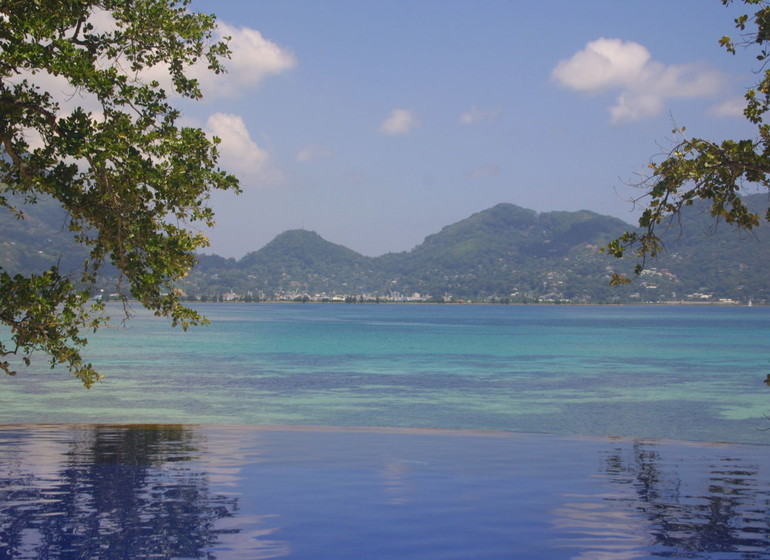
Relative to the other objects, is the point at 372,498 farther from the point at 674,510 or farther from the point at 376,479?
the point at 674,510

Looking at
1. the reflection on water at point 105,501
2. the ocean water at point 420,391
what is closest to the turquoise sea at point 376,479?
the reflection on water at point 105,501

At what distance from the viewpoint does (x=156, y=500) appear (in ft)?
39.2

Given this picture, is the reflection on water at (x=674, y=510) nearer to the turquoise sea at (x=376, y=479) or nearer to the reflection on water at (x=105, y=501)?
the turquoise sea at (x=376, y=479)

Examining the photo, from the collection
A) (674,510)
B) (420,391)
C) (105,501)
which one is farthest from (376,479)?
(420,391)

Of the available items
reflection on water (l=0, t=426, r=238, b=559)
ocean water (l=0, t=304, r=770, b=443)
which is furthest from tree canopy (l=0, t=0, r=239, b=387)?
ocean water (l=0, t=304, r=770, b=443)

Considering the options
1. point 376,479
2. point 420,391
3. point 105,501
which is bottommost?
point 420,391

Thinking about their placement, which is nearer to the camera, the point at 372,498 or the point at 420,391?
the point at 372,498

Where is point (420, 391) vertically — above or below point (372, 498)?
below

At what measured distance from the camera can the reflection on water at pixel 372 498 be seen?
9875 millimetres

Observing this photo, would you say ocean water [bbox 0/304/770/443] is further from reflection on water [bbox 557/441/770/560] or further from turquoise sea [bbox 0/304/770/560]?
reflection on water [bbox 557/441/770/560]

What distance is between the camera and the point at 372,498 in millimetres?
12492

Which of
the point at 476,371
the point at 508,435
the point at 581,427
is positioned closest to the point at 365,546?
the point at 508,435

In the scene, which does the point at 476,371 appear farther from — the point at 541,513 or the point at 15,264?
the point at 15,264

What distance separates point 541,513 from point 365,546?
10.1ft
